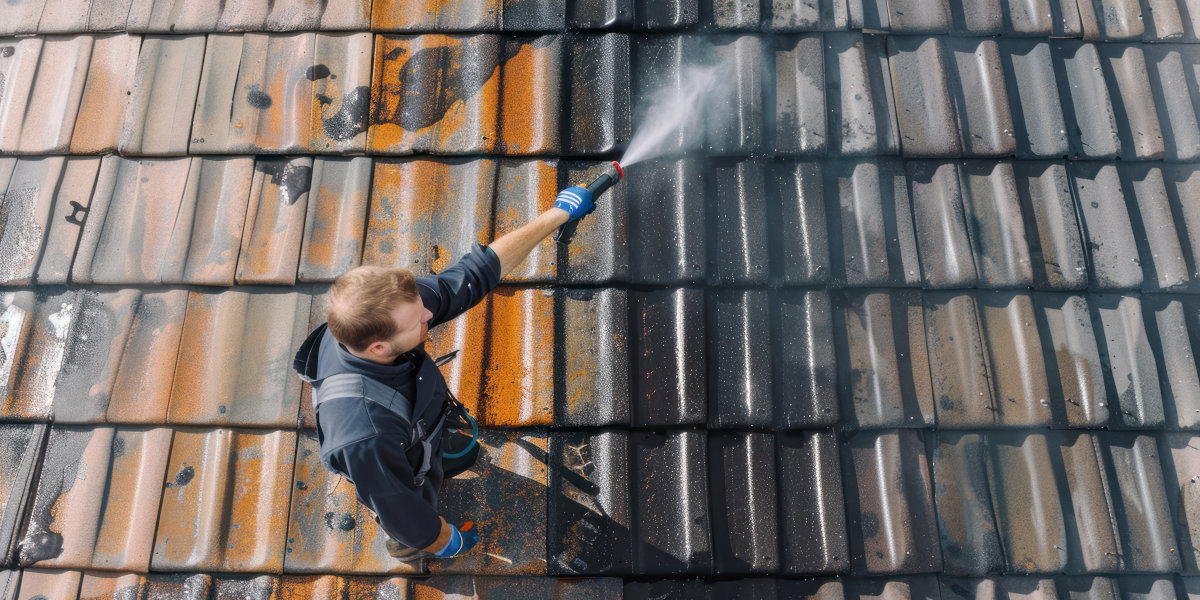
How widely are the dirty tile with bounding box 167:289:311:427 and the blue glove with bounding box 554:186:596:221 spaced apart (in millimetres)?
1263

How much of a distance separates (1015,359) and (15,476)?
4463 mm

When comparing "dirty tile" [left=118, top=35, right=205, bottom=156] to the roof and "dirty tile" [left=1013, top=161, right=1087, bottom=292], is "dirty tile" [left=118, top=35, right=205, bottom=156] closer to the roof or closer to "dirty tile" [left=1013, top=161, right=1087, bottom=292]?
the roof

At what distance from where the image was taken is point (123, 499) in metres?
2.56

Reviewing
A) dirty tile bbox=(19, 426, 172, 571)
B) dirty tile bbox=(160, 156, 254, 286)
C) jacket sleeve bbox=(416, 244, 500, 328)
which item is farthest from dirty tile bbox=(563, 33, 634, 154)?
dirty tile bbox=(19, 426, 172, 571)

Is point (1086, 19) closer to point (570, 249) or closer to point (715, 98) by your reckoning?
point (715, 98)

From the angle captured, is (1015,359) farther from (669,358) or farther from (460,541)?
(460,541)

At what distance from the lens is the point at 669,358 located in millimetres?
2711

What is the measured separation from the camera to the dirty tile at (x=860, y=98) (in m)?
2.98

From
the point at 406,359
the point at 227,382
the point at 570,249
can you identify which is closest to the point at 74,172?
the point at 227,382

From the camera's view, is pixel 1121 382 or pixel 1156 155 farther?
pixel 1156 155

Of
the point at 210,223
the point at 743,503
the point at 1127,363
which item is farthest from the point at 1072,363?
the point at 210,223

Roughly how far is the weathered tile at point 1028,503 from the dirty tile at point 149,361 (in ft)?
12.1

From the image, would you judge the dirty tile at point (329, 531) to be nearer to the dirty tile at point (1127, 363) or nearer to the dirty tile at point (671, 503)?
the dirty tile at point (671, 503)

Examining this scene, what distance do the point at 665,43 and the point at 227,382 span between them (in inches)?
103
